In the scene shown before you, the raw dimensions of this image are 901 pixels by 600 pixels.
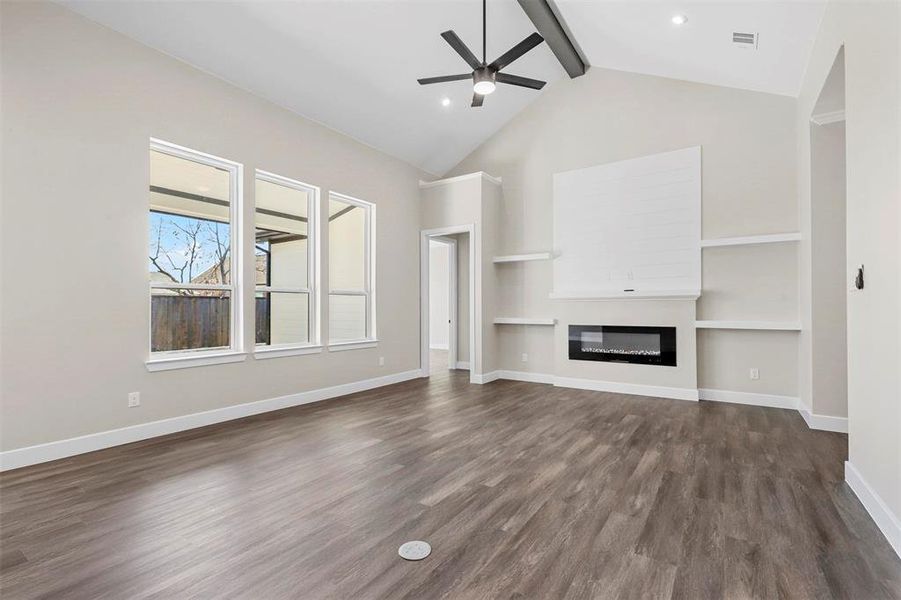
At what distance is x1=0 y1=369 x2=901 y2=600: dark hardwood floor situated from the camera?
1.81 m

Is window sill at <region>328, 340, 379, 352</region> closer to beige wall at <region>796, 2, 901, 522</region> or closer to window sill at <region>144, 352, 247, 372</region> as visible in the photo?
window sill at <region>144, 352, 247, 372</region>

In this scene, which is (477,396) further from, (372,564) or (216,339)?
(372,564)

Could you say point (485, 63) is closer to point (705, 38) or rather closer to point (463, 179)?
point (705, 38)

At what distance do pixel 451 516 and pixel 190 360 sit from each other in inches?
120

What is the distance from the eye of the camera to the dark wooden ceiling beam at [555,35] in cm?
470

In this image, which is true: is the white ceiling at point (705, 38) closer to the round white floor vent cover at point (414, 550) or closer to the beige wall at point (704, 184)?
the beige wall at point (704, 184)

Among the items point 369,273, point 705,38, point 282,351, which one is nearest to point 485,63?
point 705,38

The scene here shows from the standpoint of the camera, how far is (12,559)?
1977mm

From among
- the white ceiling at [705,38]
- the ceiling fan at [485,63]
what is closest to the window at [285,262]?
the ceiling fan at [485,63]

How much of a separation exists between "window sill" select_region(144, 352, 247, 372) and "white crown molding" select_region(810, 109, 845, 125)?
6.00 m

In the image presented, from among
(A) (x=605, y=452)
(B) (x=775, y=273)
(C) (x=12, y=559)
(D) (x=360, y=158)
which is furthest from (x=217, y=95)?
(B) (x=775, y=273)

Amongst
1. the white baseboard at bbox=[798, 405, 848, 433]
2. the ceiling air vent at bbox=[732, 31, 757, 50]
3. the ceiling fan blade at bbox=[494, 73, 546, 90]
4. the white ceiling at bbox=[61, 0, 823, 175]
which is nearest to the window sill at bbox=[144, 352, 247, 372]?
the white ceiling at bbox=[61, 0, 823, 175]

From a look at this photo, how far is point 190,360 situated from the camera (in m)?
4.07

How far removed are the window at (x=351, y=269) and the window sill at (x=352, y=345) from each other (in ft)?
0.20
